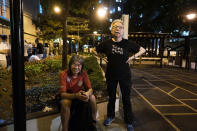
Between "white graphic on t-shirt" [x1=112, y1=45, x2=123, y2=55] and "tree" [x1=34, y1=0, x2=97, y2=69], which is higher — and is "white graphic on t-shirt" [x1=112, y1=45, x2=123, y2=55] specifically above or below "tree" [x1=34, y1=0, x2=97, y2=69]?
below

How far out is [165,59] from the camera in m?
14.8

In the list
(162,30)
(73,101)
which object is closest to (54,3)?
(73,101)

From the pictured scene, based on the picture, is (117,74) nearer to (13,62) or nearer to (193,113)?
(13,62)

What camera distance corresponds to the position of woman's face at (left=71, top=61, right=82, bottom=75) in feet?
7.43

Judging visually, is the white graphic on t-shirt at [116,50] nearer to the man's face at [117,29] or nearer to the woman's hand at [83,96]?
the man's face at [117,29]

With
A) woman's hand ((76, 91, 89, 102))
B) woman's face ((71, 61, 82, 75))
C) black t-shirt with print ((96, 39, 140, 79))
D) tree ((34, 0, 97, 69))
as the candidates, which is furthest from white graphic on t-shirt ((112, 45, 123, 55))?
tree ((34, 0, 97, 69))

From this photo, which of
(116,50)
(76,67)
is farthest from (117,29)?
(76,67)

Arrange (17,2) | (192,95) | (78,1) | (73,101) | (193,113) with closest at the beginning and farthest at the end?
(17,2), (73,101), (193,113), (192,95), (78,1)

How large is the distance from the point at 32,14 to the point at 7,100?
14.4 m

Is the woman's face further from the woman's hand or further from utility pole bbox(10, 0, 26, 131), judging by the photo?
utility pole bbox(10, 0, 26, 131)

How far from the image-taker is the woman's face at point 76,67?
227 centimetres

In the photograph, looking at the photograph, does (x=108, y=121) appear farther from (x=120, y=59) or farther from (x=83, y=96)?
(x=120, y=59)

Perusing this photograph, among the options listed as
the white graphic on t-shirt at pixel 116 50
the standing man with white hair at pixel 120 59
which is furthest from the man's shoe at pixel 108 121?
the white graphic on t-shirt at pixel 116 50

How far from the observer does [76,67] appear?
2273mm
